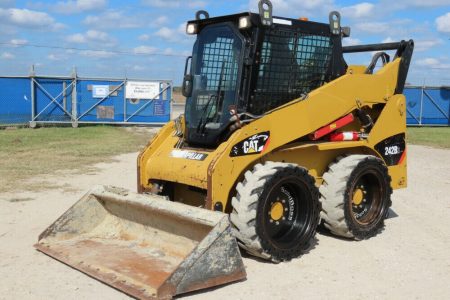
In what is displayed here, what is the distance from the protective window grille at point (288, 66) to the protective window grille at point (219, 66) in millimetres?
306

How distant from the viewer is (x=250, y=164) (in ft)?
17.9

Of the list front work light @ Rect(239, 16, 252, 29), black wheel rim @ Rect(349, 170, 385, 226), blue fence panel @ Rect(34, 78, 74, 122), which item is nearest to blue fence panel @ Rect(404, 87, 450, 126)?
blue fence panel @ Rect(34, 78, 74, 122)

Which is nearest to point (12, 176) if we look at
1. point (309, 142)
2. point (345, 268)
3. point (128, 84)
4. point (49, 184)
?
point (49, 184)

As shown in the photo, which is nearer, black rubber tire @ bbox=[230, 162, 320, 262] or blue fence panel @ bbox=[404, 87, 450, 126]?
black rubber tire @ bbox=[230, 162, 320, 262]

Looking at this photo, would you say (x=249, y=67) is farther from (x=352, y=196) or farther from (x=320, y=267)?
(x=320, y=267)

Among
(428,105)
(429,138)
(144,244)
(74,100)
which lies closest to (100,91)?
(74,100)

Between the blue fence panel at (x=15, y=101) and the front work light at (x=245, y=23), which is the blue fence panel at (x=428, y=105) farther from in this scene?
the front work light at (x=245, y=23)

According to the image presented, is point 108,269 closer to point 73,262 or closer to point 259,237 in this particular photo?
point 73,262

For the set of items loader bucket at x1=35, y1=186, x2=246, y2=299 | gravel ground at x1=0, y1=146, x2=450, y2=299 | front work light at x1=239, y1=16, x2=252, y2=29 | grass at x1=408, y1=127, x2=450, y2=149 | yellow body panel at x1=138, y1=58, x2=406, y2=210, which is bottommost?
grass at x1=408, y1=127, x2=450, y2=149

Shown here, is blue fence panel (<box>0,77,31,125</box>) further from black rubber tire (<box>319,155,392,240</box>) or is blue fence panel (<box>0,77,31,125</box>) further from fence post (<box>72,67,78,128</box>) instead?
black rubber tire (<box>319,155,392,240</box>)

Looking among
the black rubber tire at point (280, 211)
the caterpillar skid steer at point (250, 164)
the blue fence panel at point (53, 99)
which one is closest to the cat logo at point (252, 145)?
the caterpillar skid steer at point (250, 164)

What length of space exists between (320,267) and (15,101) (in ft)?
57.8

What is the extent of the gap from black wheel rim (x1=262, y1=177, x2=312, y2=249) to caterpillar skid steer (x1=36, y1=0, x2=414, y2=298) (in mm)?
12

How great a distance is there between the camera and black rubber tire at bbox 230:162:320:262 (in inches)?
199
